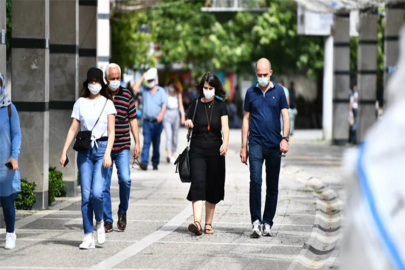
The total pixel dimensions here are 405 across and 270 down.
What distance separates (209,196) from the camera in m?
11.8

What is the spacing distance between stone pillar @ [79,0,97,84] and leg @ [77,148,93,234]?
7.68 metres

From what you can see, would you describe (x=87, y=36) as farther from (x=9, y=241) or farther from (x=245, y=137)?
(x=9, y=241)

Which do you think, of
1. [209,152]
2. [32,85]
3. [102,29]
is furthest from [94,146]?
[102,29]

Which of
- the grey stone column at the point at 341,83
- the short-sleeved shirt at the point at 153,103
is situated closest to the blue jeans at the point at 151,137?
the short-sleeved shirt at the point at 153,103

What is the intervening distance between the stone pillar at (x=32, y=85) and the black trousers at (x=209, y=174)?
277 centimetres

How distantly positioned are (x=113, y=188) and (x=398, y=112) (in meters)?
14.6

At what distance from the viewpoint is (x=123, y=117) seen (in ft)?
38.4

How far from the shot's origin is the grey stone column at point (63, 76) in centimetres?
1555

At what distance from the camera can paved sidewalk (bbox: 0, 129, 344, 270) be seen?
30.8ft

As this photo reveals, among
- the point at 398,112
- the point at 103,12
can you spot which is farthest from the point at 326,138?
the point at 398,112

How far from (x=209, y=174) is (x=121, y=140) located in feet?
3.42

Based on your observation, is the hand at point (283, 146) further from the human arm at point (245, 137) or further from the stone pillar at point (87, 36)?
the stone pillar at point (87, 36)

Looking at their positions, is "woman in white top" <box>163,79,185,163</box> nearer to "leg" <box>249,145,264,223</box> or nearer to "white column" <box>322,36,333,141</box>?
"leg" <box>249,145,264,223</box>

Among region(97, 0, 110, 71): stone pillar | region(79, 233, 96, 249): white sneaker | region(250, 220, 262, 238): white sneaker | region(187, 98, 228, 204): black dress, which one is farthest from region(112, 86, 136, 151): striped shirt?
region(97, 0, 110, 71): stone pillar
